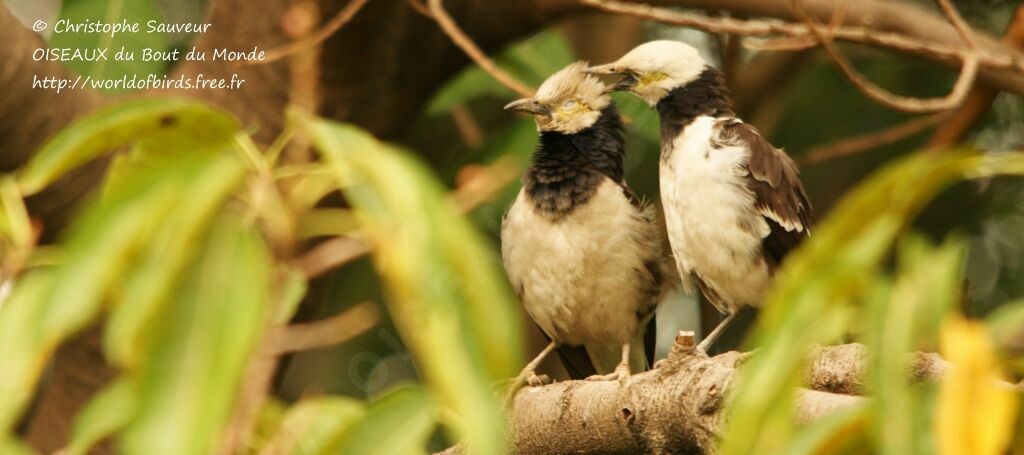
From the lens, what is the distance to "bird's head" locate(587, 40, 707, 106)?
4301mm

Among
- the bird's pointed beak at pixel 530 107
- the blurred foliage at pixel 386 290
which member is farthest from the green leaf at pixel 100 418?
the bird's pointed beak at pixel 530 107

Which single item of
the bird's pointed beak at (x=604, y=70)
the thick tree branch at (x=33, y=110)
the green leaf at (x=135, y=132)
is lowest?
the bird's pointed beak at (x=604, y=70)

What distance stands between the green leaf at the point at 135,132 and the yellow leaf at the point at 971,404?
946 mm

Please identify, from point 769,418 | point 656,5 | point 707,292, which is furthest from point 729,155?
point 769,418

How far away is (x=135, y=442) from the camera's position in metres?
1.44

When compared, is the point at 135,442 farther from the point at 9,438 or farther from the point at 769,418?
the point at 769,418

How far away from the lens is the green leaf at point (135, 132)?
173cm

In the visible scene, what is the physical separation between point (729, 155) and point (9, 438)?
2.71 m

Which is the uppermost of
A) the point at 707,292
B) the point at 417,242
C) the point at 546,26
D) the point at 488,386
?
the point at 546,26

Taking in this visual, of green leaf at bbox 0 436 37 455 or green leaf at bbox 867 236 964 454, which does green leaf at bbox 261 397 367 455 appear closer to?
green leaf at bbox 0 436 37 455

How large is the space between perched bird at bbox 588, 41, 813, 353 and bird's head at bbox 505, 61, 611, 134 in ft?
1.68

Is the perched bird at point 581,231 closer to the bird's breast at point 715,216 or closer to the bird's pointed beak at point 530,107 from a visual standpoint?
the bird's pointed beak at point 530,107

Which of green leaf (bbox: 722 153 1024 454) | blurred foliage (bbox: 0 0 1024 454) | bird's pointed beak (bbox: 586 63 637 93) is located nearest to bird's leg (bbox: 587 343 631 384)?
bird's pointed beak (bbox: 586 63 637 93)

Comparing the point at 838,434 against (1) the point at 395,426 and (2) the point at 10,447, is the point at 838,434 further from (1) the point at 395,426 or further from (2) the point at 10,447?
(2) the point at 10,447
